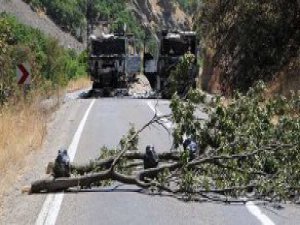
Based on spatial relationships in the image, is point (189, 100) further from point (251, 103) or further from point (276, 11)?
point (276, 11)

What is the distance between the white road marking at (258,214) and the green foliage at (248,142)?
0.35 metres

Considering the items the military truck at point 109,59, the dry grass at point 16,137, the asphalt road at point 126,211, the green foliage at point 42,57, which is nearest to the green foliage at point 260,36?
the military truck at point 109,59

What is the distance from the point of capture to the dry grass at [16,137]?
529 inches

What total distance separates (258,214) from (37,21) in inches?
Result: 3135

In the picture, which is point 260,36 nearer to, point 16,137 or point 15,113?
point 15,113

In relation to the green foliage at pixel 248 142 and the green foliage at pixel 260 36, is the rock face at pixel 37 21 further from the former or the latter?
the green foliage at pixel 248 142

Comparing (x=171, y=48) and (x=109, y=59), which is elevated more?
(x=171, y=48)

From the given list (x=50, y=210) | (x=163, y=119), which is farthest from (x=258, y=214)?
(x=163, y=119)

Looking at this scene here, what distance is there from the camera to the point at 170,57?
36.8 metres

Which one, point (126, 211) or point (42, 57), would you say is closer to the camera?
point (126, 211)

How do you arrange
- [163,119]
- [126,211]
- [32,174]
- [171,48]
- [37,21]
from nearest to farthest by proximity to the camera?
[126,211]
[32,174]
[163,119]
[171,48]
[37,21]

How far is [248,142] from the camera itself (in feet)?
37.7

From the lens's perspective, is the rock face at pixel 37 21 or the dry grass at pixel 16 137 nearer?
the dry grass at pixel 16 137

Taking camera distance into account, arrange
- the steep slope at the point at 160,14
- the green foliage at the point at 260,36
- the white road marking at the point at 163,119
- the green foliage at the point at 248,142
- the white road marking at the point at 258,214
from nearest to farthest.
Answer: the white road marking at the point at 258,214
the green foliage at the point at 248,142
the white road marking at the point at 163,119
the green foliage at the point at 260,36
the steep slope at the point at 160,14
